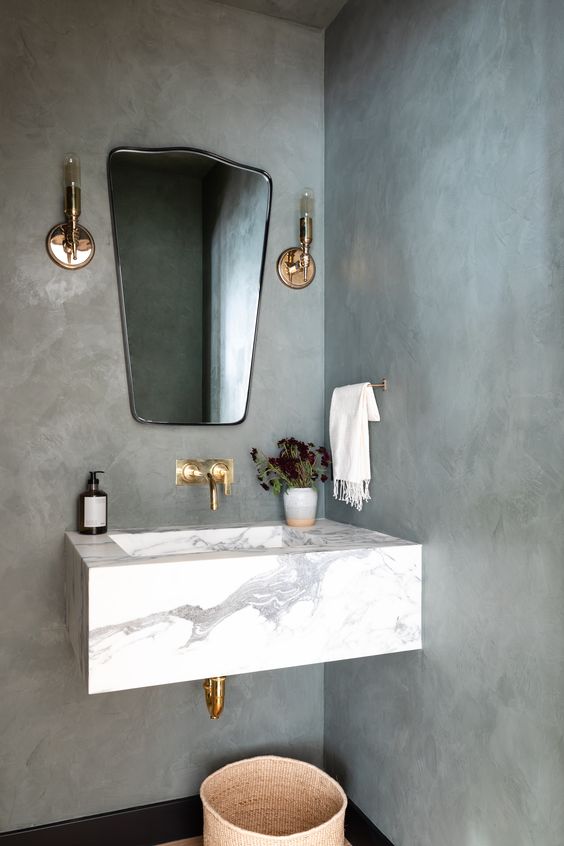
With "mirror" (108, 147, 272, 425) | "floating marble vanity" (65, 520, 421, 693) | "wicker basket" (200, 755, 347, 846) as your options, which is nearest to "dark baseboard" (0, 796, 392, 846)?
"wicker basket" (200, 755, 347, 846)

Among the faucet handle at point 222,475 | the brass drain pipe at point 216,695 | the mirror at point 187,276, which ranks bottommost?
the brass drain pipe at point 216,695

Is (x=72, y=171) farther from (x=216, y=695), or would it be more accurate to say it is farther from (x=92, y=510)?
(x=216, y=695)

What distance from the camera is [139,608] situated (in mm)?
1443

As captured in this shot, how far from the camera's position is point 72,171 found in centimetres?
193

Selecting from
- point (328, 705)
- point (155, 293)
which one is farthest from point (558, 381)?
point (328, 705)

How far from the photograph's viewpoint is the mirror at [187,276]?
2066 millimetres

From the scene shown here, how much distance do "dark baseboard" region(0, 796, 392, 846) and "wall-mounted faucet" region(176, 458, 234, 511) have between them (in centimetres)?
95

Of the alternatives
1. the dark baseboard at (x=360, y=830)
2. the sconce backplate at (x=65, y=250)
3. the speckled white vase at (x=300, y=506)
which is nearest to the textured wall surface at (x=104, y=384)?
the sconce backplate at (x=65, y=250)

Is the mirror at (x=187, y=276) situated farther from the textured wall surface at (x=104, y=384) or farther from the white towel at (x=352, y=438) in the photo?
the white towel at (x=352, y=438)

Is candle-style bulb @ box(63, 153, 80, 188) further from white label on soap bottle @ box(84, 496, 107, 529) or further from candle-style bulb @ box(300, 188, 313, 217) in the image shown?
white label on soap bottle @ box(84, 496, 107, 529)

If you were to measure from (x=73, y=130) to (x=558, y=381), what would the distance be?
1.62 m

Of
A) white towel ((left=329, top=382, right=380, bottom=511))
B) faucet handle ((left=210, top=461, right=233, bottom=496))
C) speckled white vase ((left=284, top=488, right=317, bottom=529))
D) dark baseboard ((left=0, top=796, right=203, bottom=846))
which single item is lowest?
dark baseboard ((left=0, top=796, right=203, bottom=846))

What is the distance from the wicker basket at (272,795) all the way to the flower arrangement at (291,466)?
855mm

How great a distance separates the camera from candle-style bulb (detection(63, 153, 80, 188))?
6.34 ft
